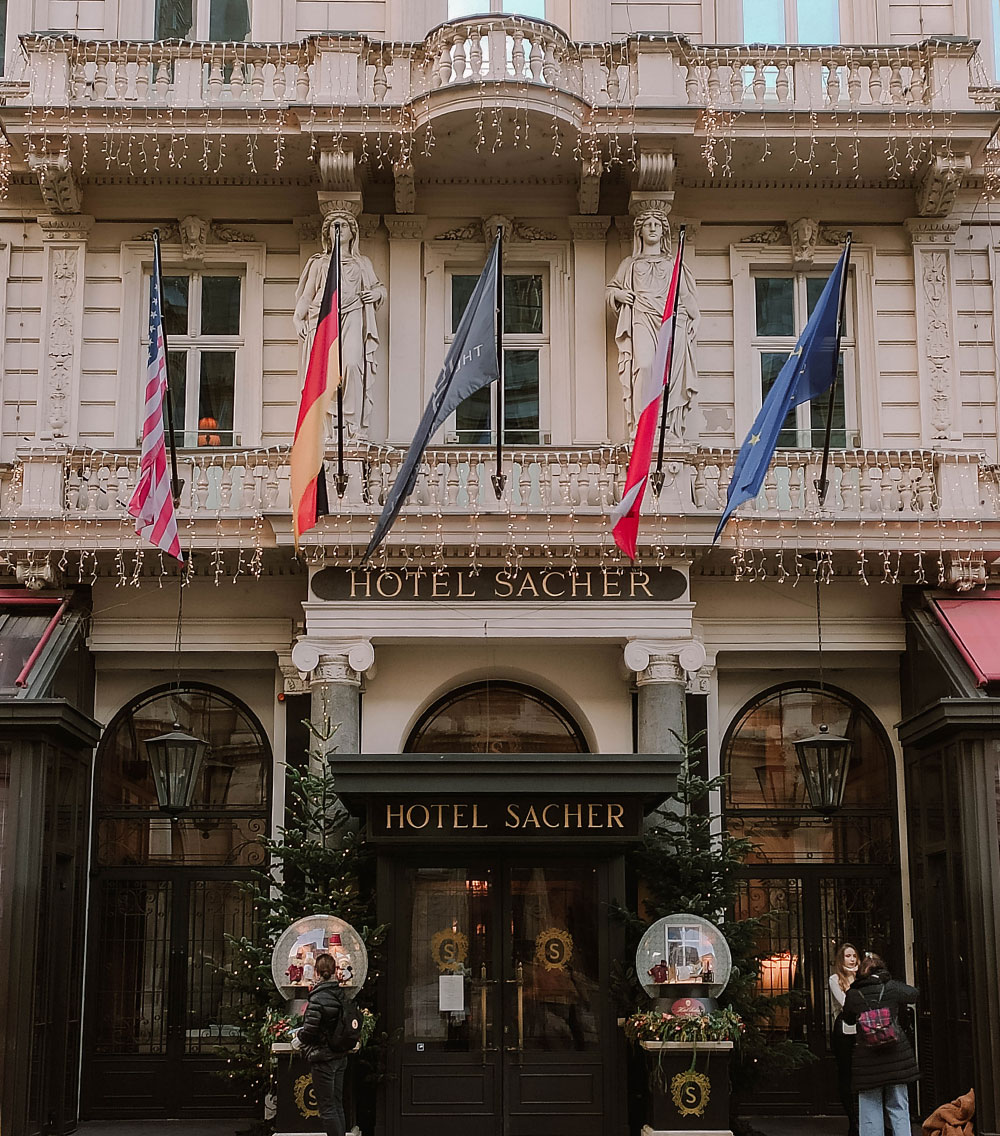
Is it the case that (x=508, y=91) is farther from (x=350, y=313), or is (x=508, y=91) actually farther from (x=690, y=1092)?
(x=690, y=1092)

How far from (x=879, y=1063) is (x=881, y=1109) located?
490 millimetres

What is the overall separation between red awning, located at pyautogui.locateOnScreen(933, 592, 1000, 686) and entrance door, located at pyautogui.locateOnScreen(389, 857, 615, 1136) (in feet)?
14.3

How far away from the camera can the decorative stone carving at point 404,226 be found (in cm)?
1902

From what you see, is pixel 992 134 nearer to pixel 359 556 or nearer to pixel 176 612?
pixel 359 556

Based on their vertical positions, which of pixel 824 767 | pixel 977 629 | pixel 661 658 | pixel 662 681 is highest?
pixel 977 629

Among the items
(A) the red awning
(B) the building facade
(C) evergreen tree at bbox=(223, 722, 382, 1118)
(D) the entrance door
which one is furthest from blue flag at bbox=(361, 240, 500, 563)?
(A) the red awning

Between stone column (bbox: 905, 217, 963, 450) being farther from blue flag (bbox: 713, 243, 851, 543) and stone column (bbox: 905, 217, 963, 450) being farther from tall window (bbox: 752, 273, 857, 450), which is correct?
blue flag (bbox: 713, 243, 851, 543)

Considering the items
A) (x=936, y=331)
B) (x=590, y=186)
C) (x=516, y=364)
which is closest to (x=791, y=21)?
(x=590, y=186)

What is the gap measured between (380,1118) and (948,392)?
1023 centimetres

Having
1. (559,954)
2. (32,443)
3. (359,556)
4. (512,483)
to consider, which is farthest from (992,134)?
(32,443)

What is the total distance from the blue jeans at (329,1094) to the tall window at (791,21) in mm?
13209

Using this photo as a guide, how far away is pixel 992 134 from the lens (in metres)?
18.3

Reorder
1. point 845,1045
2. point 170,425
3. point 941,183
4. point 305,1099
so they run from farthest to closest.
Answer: point 941,183
point 170,425
point 845,1045
point 305,1099

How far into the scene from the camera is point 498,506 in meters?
17.2
